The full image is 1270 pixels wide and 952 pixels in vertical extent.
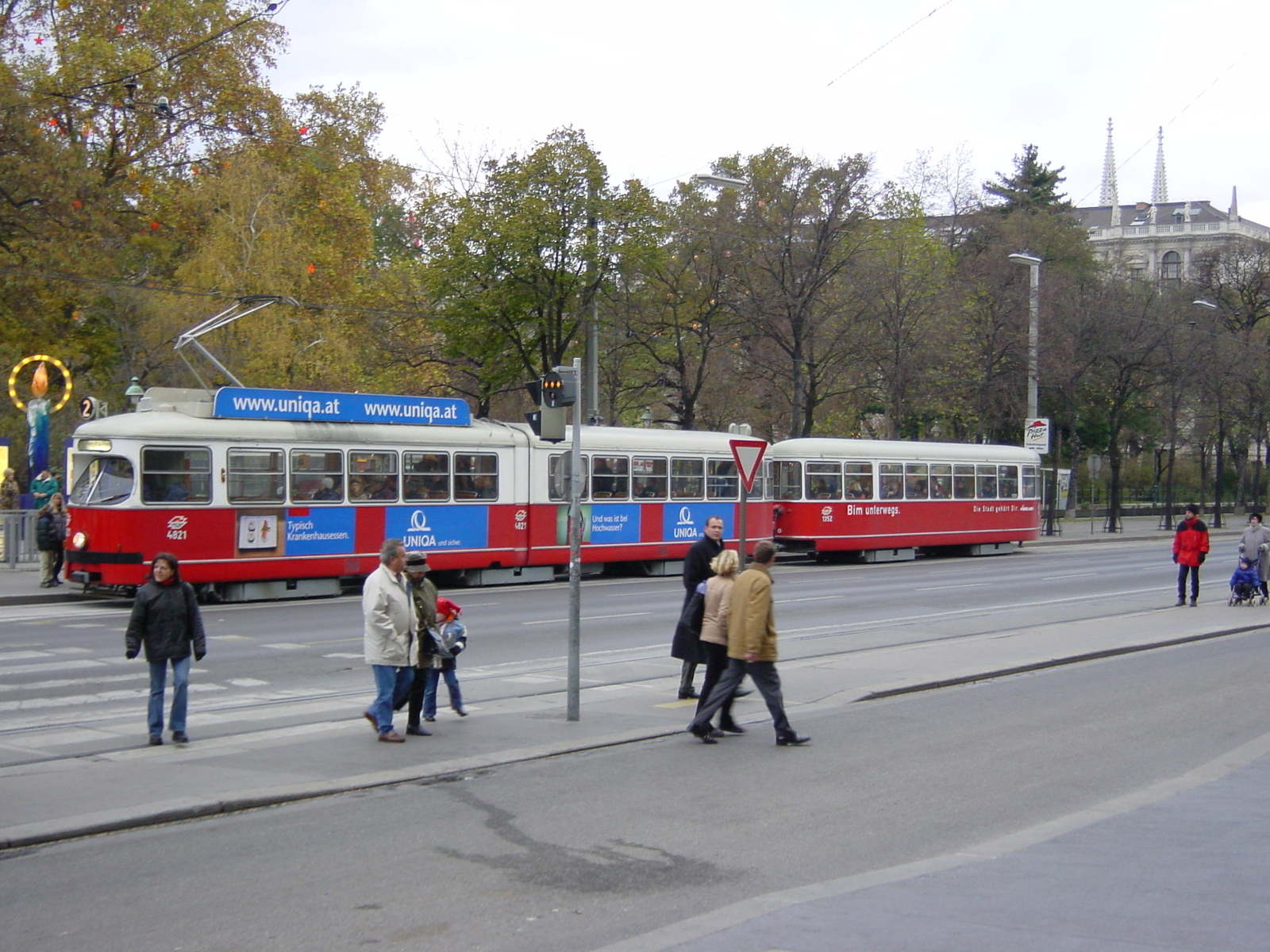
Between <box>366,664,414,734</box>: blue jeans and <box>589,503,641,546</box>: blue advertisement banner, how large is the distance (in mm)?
17035

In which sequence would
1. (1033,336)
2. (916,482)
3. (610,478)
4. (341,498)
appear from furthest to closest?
(1033,336)
(916,482)
(610,478)
(341,498)

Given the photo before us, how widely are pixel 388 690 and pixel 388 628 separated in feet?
1.79

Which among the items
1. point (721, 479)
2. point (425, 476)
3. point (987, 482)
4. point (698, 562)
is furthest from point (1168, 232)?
point (698, 562)

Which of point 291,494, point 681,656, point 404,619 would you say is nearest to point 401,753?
point 404,619

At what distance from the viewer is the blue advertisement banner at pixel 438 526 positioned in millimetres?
24156

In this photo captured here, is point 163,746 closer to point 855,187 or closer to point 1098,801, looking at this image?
point 1098,801

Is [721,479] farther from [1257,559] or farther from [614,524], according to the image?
[1257,559]

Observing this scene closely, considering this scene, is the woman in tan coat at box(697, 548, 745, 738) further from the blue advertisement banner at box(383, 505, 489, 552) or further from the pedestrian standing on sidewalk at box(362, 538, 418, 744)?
the blue advertisement banner at box(383, 505, 489, 552)

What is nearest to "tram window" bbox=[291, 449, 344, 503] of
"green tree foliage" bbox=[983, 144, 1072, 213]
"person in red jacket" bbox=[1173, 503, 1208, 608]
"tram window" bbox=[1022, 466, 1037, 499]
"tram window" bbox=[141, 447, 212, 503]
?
"tram window" bbox=[141, 447, 212, 503]

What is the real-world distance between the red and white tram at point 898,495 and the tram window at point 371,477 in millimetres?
11907

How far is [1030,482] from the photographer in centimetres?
4012

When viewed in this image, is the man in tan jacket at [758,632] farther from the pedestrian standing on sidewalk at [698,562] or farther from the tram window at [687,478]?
the tram window at [687,478]

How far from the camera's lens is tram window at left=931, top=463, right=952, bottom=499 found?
36.4 metres

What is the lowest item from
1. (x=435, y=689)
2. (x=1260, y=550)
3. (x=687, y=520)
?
(x=435, y=689)
